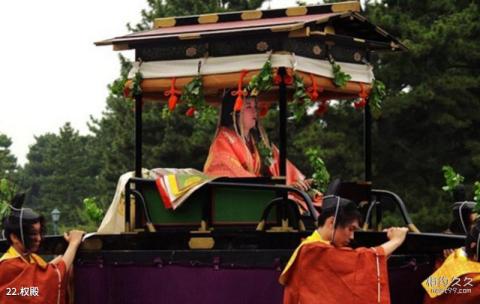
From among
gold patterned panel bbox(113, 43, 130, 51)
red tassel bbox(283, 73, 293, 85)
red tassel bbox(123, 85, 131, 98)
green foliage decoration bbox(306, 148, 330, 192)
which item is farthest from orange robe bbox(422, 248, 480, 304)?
gold patterned panel bbox(113, 43, 130, 51)

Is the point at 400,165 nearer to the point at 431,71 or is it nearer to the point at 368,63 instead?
the point at 431,71

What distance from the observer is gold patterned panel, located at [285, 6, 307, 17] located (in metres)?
12.2

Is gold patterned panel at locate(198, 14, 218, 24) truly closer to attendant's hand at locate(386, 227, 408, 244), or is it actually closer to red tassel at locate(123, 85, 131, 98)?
red tassel at locate(123, 85, 131, 98)

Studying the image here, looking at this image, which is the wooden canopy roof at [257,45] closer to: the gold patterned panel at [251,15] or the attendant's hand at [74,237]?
the gold patterned panel at [251,15]

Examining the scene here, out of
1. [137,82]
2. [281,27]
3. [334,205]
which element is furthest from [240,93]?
[334,205]

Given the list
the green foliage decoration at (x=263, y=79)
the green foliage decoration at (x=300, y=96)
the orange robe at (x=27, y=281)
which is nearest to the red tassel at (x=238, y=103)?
the green foliage decoration at (x=263, y=79)

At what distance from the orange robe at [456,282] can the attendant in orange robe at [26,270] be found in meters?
2.91

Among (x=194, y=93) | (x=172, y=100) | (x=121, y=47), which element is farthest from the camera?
(x=121, y=47)

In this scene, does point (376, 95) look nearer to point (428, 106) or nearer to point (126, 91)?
point (126, 91)

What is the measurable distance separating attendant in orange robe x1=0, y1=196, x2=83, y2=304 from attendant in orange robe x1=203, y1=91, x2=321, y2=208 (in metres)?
2.11

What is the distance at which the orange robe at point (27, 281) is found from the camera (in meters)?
10.5

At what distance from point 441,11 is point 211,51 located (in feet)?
60.6

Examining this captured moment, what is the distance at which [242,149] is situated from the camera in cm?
1234

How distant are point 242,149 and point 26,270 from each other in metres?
2.64
